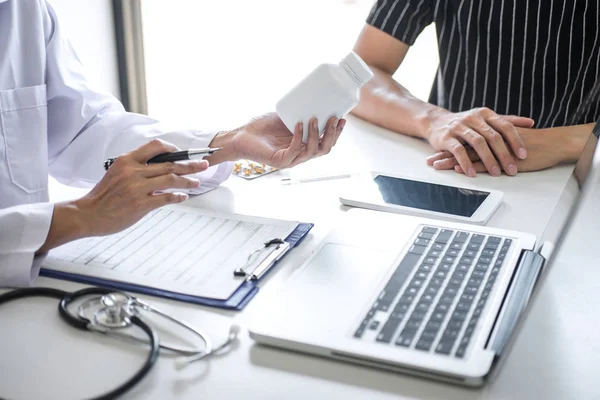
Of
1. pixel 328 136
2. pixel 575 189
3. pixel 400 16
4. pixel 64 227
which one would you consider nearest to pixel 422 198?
pixel 328 136

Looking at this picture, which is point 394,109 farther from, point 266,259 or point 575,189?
point 266,259

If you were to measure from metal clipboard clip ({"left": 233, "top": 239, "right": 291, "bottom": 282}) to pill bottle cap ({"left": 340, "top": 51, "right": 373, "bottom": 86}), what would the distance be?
0.81 feet

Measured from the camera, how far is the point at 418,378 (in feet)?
2.14

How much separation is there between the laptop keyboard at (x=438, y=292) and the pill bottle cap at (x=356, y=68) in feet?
0.73

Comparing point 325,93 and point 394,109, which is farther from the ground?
point 325,93

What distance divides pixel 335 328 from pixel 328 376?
6 cm

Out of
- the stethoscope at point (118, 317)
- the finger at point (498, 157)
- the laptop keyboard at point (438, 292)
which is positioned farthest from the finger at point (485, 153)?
the stethoscope at point (118, 317)

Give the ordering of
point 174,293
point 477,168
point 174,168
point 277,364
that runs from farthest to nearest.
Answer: point 477,168 < point 174,168 < point 174,293 < point 277,364

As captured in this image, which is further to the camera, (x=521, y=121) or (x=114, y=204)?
(x=521, y=121)

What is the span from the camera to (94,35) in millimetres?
2699

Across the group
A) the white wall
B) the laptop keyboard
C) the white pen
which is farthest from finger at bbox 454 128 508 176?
the white wall

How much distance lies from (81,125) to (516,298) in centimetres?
82

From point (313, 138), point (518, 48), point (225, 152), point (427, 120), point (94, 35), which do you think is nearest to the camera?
point (313, 138)

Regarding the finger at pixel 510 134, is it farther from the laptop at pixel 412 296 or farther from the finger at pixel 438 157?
the laptop at pixel 412 296
